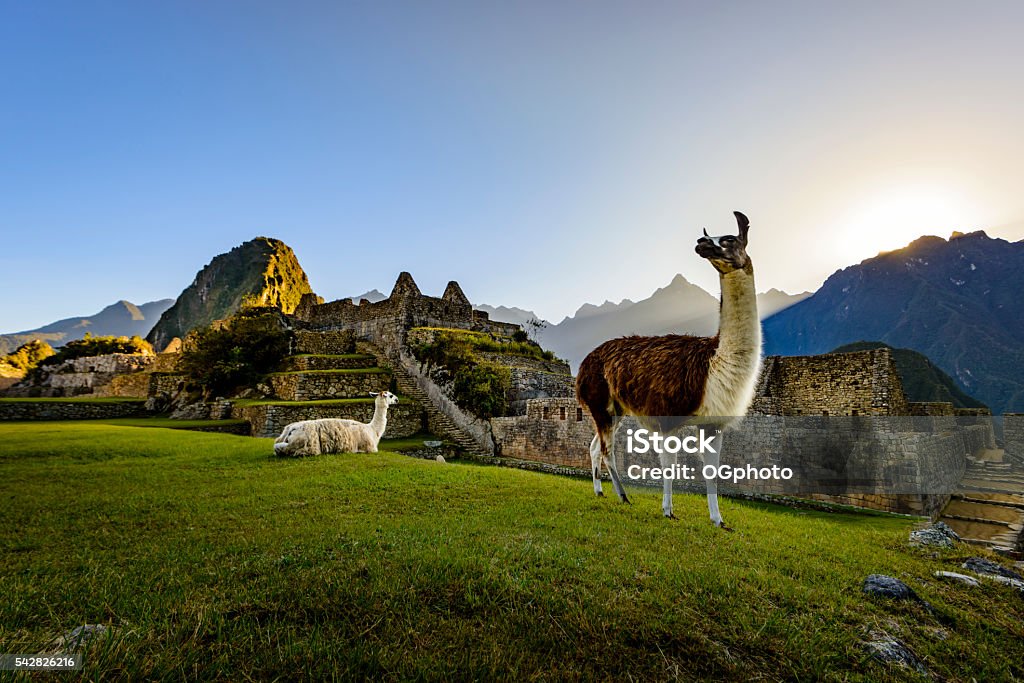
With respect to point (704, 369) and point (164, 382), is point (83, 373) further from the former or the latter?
point (704, 369)

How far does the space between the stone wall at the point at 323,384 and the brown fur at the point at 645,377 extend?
1650 cm

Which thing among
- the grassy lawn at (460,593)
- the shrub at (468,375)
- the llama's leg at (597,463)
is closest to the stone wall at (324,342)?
the shrub at (468,375)

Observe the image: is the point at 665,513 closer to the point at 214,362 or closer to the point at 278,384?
the point at 278,384

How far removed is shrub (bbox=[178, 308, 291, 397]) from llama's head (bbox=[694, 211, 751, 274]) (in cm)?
2445

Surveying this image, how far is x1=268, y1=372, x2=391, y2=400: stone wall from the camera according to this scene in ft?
67.5

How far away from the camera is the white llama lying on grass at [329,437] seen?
924 centimetres

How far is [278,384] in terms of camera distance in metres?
21.6

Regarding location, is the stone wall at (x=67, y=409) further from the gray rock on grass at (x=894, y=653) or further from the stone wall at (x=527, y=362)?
the gray rock on grass at (x=894, y=653)

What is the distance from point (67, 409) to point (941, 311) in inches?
2688

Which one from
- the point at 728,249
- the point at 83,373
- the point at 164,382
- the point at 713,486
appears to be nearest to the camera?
the point at 728,249

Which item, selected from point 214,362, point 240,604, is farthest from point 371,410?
point 240,604

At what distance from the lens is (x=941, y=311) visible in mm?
43250

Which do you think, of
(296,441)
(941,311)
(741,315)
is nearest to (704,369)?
(741,315)

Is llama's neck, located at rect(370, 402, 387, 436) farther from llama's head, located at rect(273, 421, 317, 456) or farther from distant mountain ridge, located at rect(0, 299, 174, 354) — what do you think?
distant mountain ridge, located at rect(0, 299, 174, 354)
